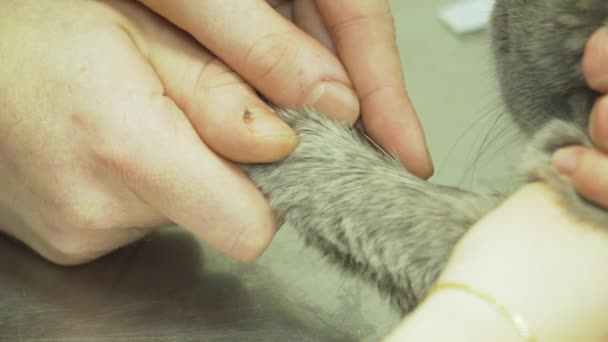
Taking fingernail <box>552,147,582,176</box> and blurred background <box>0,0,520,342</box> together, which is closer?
fingernail <box>552,147,582,176</box>

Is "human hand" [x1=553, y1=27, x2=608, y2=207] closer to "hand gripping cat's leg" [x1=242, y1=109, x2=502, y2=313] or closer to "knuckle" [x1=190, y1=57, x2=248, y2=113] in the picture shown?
"hand gripping cat's leg" [x1=242, y1=109, x2=502, y2=313]

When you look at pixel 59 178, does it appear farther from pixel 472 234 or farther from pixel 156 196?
pixel 472 234

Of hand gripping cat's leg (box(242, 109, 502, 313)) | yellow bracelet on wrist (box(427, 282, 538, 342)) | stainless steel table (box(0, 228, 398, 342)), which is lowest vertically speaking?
stainless steel table (box(0, 228, 398, 342))

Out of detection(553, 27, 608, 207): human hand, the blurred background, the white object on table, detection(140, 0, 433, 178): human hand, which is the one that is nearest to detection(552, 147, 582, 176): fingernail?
detection(553, 27, 608, 207): human hand

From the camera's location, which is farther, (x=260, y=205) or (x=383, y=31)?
(x=383, y=31)

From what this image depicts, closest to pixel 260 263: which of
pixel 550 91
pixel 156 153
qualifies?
pixel 156 153

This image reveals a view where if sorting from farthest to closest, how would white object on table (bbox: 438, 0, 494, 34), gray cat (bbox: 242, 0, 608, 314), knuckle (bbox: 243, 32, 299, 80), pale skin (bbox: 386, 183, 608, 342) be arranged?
1. white object on table (bbox: 438, 0, 494, 34)
2. knuckle (bbox: 243, 32, 299, 80)
3. gray cat (bbox: 242, 0, 608, 314)
4. pale skin (bbox: 386, 183, 608, 342)
